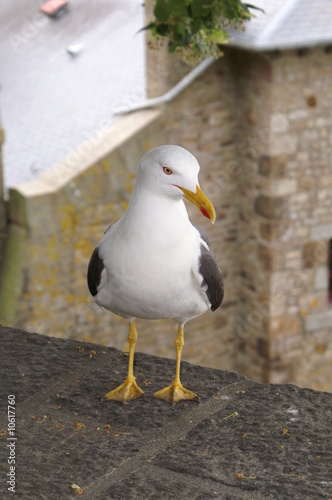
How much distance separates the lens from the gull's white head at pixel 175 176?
3.09m

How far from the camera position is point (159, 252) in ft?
10.2

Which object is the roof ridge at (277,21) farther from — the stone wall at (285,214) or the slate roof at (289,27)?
the stone wall at (285,214)

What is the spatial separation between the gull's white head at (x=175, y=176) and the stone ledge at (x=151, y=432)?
616 millimetres

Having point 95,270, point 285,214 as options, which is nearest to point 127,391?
point 95,270

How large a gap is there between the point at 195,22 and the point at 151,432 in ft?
6.11

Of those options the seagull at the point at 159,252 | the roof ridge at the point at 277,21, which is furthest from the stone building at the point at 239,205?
the seagull at the point at 159,252

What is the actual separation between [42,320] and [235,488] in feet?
28.1

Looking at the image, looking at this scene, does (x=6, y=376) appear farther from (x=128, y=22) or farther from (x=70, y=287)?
(x=128, y=22)

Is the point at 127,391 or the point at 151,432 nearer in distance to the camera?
the point at 151,432

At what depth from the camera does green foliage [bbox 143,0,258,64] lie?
13.2 feet

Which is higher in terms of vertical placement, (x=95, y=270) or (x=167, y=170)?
(x=167, y=170)

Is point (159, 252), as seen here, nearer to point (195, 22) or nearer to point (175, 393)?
point (175, 393)

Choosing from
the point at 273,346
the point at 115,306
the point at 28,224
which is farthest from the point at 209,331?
the point at 115,306

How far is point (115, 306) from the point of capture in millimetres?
3328
